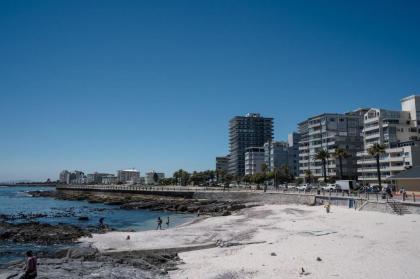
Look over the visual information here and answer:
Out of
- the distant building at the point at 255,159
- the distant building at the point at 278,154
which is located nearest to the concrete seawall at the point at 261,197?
the distant building at the point at 278,154

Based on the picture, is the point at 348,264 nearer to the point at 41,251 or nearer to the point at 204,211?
the point at 41,251

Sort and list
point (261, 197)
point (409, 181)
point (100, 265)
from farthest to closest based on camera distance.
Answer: point (261, 197), point (409, 181), point (100, 265)

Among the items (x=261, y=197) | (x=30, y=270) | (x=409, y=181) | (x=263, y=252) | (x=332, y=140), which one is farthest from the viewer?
(x=332, y=140)

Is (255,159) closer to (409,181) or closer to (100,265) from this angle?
(409,181)

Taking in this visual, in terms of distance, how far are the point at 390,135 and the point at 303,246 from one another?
87524 mm

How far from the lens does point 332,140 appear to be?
124250 millimetres

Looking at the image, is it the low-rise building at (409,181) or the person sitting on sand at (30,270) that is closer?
the person sitting on sand at (30,270)

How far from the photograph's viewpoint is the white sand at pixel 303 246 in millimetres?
19875

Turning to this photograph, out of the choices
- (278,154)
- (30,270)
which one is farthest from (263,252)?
(278,154)

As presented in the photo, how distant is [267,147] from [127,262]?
165 meters

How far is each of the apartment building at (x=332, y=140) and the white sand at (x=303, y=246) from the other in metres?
81.5

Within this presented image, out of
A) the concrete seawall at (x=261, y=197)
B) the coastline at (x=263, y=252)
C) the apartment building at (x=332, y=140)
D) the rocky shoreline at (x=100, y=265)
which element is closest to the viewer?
the rocky shoreline at (x=100, y=265)

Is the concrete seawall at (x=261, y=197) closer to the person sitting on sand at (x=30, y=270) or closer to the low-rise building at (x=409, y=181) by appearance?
the low-rise building at (x=409, y=181)

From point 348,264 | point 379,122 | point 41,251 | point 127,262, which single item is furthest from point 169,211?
point 379,122
